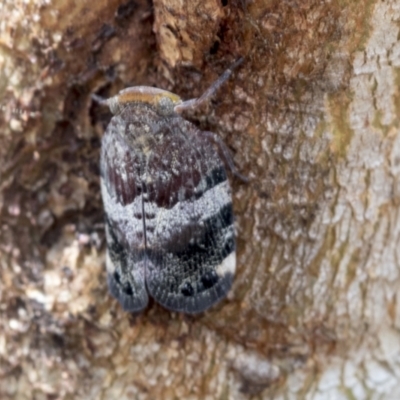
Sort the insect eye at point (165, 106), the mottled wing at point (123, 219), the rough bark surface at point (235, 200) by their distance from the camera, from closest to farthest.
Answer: the rough bark surface at point (235, 200) → the insect eye at point (165, 106) → the mottled wing at point (123, 219)

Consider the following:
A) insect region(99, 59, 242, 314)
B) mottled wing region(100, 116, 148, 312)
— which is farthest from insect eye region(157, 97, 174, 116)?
mottled wing region(100, 116, 148, 312)

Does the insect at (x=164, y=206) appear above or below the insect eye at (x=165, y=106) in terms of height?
below

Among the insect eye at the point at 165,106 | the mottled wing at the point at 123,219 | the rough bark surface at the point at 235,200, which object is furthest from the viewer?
the mottled wing at the point at 123,219

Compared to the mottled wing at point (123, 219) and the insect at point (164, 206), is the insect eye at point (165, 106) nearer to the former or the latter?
the insect at point (164, 206)

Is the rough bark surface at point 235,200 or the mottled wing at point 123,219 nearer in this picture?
the rough bark surface at point 235,200

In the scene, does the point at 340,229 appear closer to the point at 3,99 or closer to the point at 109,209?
the point at 109,209

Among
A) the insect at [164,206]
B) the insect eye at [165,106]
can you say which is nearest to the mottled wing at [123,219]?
the insect at [164,206]

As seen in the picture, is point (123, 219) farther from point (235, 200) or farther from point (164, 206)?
point (235, 200)

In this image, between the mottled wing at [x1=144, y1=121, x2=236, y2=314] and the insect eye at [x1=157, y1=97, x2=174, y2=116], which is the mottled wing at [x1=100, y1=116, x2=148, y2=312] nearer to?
the mottled wing at [x1=144, y1=121, x2=236, y2=314]
